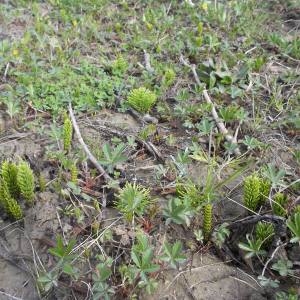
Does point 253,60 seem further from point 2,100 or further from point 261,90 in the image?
point 2,100

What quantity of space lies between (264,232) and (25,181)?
4.21ft

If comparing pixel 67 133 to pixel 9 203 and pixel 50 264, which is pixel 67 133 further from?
pixel 50 264

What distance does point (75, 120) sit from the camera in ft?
9.29

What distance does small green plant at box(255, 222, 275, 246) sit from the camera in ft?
6.57

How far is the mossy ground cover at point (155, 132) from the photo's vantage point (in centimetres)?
200

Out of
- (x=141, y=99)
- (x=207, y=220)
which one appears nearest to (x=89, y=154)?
(x=141, y=99)

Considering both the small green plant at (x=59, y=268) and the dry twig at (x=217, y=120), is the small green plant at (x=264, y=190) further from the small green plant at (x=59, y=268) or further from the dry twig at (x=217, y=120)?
the small green plant at (x=59, y=268)

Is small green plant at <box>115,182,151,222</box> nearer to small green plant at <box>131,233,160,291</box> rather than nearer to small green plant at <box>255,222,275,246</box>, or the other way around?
small green plant at <box>131,233,160,291</box>

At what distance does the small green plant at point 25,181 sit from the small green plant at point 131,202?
1.57ft

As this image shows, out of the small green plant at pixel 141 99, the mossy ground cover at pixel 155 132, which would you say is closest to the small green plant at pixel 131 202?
the mossy ground cover at pixel 155 132

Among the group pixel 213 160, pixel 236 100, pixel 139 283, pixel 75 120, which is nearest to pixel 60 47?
pixel 75 120

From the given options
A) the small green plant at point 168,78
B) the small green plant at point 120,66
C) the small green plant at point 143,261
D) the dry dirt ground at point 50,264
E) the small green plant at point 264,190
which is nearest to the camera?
the small green plant at point 143,261

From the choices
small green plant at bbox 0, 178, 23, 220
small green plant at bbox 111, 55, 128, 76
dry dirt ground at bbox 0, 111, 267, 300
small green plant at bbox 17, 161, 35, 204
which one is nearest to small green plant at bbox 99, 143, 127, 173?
dry dirt ground at bbox 0, 111, 267, 300

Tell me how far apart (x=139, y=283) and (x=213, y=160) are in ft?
2.91
